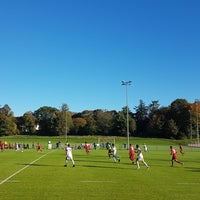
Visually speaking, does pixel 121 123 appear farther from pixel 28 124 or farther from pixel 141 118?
pixel 28 124

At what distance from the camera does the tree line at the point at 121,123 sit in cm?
13450

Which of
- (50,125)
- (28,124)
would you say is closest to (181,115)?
(50,125)

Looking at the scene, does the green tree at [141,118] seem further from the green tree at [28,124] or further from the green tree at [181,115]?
the green tree at [28,124]

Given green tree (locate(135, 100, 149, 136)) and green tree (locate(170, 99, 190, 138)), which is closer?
green tree (locate(170, 99, 190, 138))

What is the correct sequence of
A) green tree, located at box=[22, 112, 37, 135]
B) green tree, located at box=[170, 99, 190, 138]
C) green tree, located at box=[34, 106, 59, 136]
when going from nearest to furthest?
green tree, located at box=[170, 99, 190, 138] < green tree, located at box=[34, 106, 59, 136] < green tree, located at box=[22, 112, 37, 135]

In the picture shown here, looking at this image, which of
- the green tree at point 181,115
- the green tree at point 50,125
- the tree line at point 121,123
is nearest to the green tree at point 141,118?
the tree line at point 121,123

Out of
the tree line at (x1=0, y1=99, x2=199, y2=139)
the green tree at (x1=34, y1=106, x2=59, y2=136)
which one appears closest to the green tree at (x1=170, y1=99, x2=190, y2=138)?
the tree line at (x1=0, y1=99, x2=199, y2=139)

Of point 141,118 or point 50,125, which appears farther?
point 141,118

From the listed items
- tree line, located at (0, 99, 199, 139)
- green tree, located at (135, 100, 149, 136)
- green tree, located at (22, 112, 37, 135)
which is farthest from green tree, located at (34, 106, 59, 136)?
green tree, located at (135, 100, 149, 136)

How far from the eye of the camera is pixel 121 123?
471 feet

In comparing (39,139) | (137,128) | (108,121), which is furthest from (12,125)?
(137,128)

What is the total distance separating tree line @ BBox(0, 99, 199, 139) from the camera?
13450cm

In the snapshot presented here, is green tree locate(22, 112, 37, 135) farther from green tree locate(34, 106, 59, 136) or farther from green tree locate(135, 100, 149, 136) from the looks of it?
green tree locate(135, 100, 149, 136)

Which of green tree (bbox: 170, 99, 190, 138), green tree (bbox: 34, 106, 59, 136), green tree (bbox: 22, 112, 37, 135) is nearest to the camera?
green tree (bbox: 170, 99, 190, 138)
